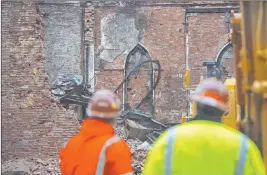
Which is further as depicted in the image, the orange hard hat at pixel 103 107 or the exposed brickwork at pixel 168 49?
the exposed brickwork at pixel 168 49

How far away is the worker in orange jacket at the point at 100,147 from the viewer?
4508 mm

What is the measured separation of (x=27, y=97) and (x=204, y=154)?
51.7 ft

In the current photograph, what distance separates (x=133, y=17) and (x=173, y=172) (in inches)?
739

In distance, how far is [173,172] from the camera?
10.4 ft

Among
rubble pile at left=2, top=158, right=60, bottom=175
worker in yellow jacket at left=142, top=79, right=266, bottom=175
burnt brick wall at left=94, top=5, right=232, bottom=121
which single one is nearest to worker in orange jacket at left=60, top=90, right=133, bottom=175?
worker in yellow jacket at left=142, top=79, right=266, bottom=175

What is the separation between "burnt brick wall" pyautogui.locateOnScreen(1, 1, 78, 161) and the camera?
18.3 m

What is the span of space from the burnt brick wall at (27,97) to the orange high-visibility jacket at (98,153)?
539 inches

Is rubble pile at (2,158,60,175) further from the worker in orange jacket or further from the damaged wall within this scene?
the worker in orange jacket

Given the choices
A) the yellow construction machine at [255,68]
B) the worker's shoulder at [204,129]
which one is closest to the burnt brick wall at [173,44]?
the yellow construction machine at [255,68]

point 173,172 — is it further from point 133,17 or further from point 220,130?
Result: point 133,17

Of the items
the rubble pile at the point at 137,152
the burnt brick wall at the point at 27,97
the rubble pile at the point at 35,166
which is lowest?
the rubble pile at the point at 35,166

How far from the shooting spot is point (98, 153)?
452cm

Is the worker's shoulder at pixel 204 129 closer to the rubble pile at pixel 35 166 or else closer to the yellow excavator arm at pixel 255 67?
the yellow excavator arm at pixel 255 67

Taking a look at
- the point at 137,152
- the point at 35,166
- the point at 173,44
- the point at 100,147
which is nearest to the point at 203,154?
the point at 100,147
